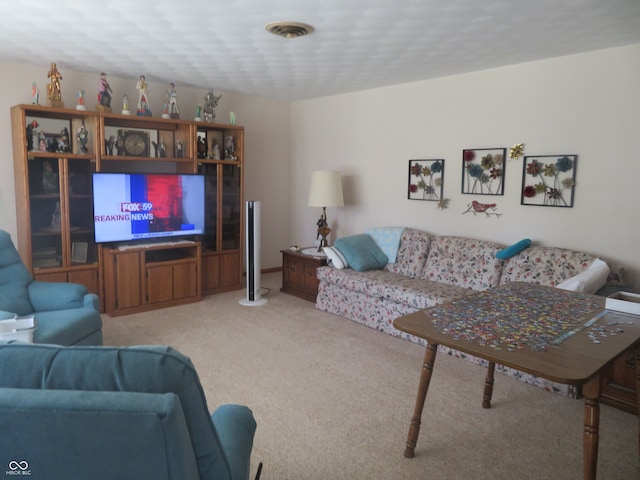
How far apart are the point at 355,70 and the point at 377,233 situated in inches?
66.5

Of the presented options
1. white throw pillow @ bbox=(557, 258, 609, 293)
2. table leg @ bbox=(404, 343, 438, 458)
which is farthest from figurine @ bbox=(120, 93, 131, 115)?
white throw pillow @ bbox=(557, 258, 609, 293)

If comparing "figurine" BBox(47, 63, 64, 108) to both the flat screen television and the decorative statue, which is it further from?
the flat screen television

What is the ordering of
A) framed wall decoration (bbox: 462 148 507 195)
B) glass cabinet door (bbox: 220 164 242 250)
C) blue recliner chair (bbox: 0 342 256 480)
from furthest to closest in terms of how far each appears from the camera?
glass cabinet door (bbox: 220 164 242 250)
framed wall decoration (bbox: 462 148 507 195)
blue recliner chair (bbox: 0 342 256 480)

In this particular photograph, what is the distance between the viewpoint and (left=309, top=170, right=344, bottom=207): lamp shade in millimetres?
5109

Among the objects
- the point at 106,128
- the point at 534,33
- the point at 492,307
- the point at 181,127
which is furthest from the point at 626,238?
the point at 106,128

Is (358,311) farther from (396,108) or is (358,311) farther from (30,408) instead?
(30,408)

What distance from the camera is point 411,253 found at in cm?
459

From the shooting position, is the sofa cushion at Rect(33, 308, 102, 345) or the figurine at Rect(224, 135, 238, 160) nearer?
the sofa cushion at Rect(33, 308, 102, 345)

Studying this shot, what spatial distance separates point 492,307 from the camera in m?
2.29

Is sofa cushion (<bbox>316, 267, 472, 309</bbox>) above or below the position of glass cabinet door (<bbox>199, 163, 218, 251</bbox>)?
below

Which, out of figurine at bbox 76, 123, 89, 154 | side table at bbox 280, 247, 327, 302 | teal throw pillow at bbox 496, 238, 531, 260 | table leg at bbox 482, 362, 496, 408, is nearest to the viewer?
table leg at bbox 482, 362, 496, 408

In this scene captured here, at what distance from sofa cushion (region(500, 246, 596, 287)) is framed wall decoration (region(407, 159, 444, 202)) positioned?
112 cm

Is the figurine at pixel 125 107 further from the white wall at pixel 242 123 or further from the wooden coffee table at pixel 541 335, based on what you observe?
the wooden coffee table at pixel 541 335

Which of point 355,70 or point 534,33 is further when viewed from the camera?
point 355,70
